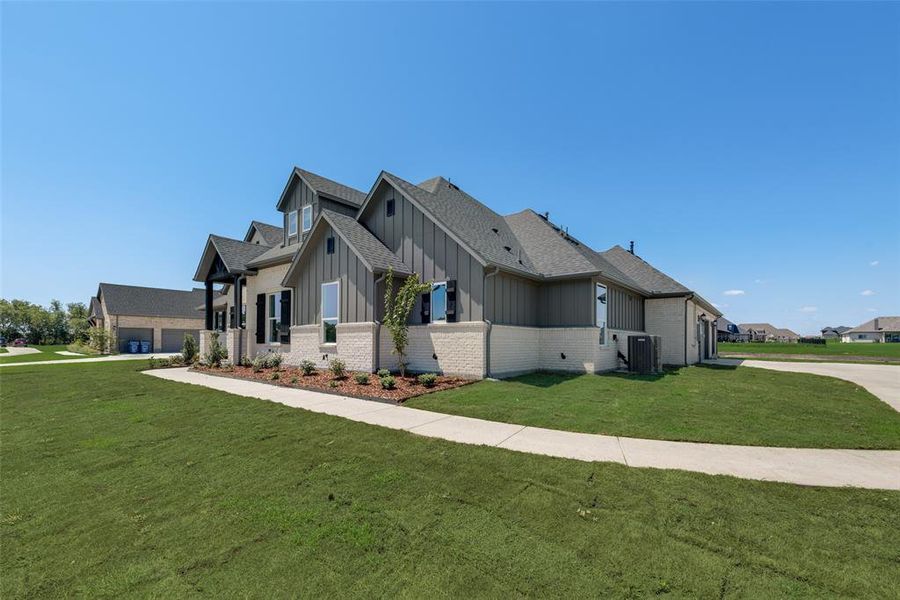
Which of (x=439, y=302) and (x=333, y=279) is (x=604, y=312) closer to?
(x=439, y=302)

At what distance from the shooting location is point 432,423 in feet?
24.6

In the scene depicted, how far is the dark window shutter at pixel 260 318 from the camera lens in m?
18.9

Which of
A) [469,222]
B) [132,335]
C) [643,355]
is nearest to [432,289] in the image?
[469,222]

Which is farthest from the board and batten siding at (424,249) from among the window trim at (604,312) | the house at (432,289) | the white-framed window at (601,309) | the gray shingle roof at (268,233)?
the gray shingle roof at (268,233)

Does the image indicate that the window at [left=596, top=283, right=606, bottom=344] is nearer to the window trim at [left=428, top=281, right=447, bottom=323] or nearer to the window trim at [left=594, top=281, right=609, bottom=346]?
the window trim at [left=594, top=281, right=609, bottom=346]

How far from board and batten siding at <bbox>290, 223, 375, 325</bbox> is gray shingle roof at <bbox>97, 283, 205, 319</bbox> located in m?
32.1

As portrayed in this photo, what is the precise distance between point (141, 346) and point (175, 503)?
42124 mm

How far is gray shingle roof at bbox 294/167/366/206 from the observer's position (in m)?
18.9

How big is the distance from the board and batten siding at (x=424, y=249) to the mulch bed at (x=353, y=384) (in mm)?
2500

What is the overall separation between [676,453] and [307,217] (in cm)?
1791

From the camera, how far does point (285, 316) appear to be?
1752 centimetres

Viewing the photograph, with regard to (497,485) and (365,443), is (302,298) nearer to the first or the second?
(365,443)

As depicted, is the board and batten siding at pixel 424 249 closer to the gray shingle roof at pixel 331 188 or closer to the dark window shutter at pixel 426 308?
the dark window shutter at pixel 426 308

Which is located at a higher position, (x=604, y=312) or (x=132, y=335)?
(x=604, y=312)
